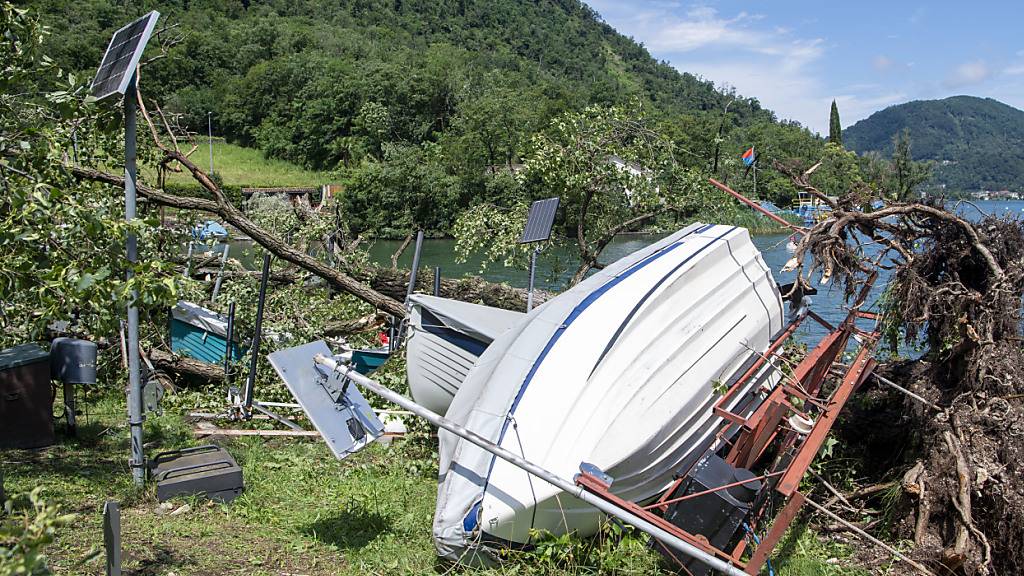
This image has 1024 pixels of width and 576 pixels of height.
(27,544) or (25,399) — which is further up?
(27,544)

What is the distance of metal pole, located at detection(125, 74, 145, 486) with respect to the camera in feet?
17.9

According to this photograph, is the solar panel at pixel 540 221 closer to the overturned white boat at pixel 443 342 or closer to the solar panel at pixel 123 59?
the overturned white boat at pixel 443 342

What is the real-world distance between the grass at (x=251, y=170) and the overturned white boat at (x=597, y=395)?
50.0 metres

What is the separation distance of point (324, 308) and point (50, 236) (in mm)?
6228

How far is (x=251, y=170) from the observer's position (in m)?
60.8

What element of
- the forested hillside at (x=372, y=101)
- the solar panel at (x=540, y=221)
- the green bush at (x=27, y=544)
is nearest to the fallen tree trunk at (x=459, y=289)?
the solar panel at (x=540, y=221)

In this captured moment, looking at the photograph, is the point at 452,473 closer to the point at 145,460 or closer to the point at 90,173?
the point at 145,460

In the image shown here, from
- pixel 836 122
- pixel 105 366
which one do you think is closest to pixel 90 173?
pixel 105 366

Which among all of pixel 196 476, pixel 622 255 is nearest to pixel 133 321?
pixel 196 476

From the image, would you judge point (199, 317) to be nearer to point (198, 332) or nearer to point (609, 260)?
point (198, 332)

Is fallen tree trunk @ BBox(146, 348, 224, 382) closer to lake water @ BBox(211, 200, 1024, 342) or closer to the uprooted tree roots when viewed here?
lake water @ BBox(211, 200, 1024, 342)

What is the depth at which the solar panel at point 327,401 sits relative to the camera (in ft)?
16.7

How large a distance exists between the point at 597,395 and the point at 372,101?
6255 centimetres

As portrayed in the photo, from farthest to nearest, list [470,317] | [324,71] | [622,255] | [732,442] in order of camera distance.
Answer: [324,71] → [622,255] → [470,317] → [732,442]
